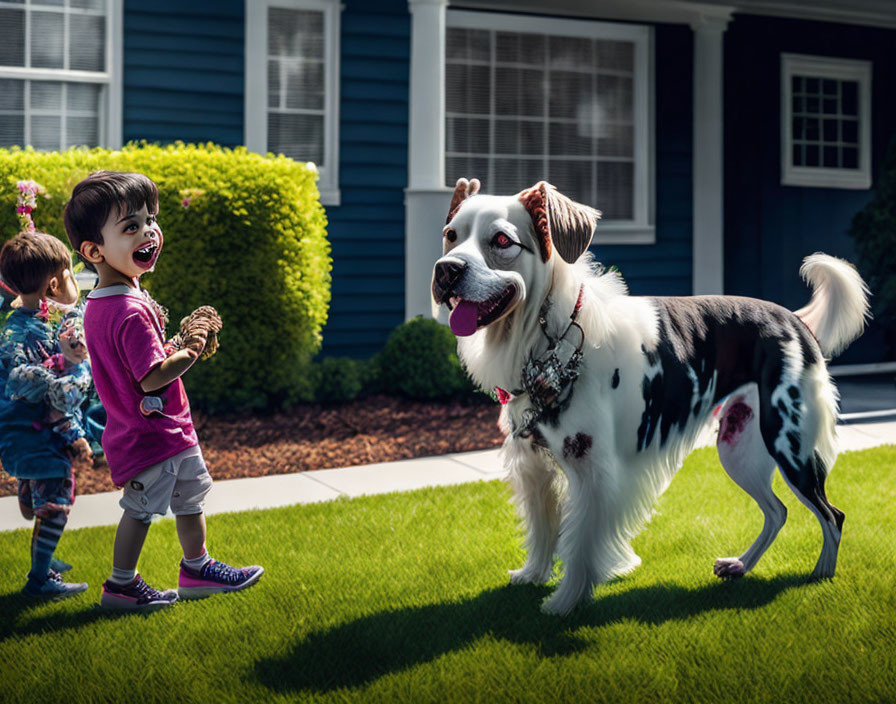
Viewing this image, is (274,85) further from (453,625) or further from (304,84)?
(453,625)

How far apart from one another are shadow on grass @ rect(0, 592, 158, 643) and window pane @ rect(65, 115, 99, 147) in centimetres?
547

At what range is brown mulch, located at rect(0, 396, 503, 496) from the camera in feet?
20.9

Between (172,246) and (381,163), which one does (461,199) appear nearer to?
(172,246)

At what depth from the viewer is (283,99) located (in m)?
9.05

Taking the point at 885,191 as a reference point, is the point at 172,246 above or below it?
below

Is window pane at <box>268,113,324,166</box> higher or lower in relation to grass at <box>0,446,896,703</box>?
higher

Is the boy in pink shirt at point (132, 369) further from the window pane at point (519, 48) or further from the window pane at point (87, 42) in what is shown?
the window pane at point (519, 48)

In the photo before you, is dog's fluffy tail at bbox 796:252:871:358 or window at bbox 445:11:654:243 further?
window at bbox 445:11:654:243

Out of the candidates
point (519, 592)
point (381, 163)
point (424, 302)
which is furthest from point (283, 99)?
point (519, 592)

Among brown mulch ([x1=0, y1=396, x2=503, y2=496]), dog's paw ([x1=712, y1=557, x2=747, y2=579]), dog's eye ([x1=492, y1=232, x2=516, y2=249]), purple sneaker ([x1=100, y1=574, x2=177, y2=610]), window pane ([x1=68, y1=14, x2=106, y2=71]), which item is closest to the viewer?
dog's eye ([x1=492, y1=232, x2=516, y2=249])

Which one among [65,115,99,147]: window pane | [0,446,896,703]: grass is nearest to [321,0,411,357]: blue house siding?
[65,115,99,147]: window pane

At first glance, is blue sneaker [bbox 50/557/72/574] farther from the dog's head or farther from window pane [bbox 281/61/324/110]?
window pane [bbox 281/61/324/110]

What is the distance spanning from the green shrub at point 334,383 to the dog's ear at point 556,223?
195 inches

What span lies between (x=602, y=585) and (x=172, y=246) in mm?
4331
